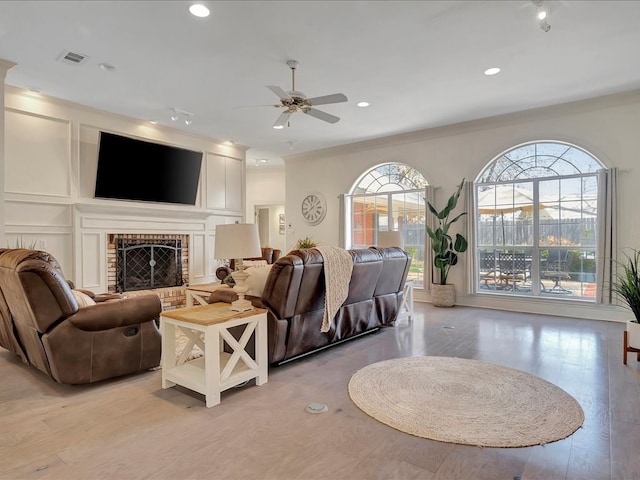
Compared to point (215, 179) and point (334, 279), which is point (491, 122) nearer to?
point (334, 279)

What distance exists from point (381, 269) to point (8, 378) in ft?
11.6

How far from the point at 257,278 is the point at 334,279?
702mm

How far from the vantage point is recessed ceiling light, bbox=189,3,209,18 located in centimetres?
321

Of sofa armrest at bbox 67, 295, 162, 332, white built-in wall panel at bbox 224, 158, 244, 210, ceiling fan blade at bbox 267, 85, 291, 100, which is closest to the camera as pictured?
sofa armrest at bbox 67, 295, 162, 332

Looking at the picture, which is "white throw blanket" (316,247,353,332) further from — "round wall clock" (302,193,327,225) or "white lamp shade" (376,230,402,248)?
"round wall clock" (302,193,327,225)

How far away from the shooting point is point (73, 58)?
4164mm

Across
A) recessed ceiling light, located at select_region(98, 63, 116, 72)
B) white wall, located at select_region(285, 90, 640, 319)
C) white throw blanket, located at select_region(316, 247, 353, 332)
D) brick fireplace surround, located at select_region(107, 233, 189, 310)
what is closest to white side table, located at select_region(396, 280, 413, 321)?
white wall, located at select_region(285, 90, 640, 319)

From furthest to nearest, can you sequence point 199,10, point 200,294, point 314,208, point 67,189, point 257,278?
point 314,208
point 67,189
point 200,294
point 257,278
point 199,10

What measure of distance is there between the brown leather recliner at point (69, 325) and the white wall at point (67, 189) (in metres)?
2.53

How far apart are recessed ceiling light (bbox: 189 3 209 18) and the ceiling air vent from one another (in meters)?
1.65

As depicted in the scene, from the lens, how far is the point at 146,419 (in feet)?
7.95

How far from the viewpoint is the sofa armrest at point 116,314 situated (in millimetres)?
2871

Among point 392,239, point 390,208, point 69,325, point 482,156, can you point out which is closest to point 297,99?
point 392,239

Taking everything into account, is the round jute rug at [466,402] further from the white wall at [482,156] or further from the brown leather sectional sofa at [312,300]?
the white wall at [482,156]
